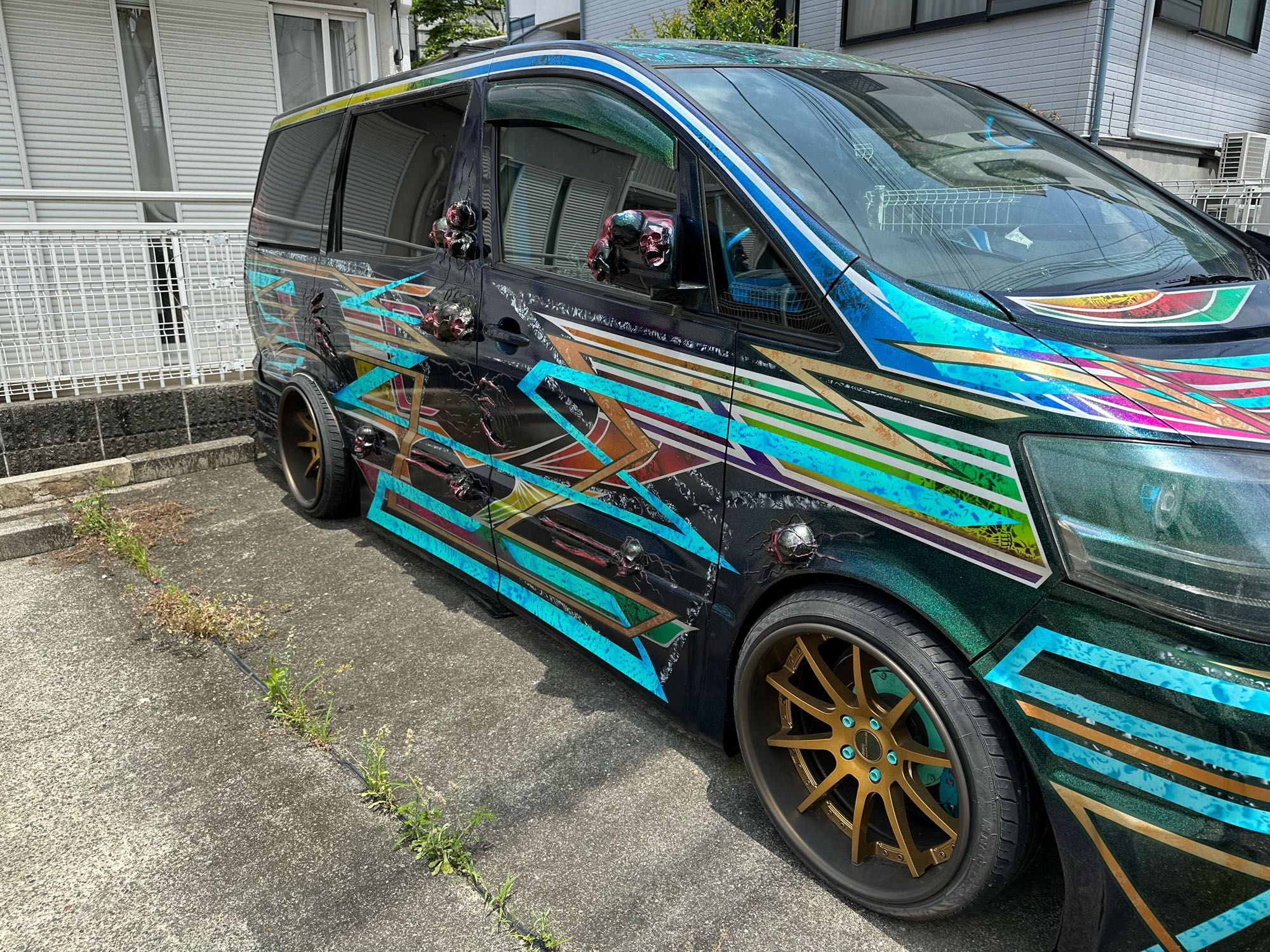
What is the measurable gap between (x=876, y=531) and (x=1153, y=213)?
5.07 ft

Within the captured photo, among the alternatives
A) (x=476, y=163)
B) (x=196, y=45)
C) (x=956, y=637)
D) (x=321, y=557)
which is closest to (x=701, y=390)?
(x=956, y=637)

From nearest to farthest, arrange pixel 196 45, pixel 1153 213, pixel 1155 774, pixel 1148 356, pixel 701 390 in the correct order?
pixel 1155 774 → pixel 1148 356 → pixel 701 390 → pixel 1153 213 → pixel 196 45

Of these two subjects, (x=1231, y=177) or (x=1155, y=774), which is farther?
(x=1231, y=177)

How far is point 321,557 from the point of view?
439 cm

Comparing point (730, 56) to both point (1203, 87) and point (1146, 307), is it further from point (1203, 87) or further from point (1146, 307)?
point (1203, 87)

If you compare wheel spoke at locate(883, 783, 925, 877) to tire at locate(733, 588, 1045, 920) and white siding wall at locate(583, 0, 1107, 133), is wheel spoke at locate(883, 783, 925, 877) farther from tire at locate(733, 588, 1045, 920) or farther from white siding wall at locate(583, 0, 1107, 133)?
white siding wall at locate(583, 0, 1107, 133)

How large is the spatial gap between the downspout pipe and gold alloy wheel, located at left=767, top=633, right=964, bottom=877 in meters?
9.38

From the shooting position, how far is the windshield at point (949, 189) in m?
2.15

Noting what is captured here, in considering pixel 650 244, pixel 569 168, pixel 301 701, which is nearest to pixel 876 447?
pixel 650 244

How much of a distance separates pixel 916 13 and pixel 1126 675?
11.5 meters

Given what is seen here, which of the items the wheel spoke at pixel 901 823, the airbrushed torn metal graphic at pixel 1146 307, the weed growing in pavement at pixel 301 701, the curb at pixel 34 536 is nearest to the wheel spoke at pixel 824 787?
the wheel spoke at pixel 901 823

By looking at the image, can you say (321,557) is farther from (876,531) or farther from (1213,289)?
(1213,289)

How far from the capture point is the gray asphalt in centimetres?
215

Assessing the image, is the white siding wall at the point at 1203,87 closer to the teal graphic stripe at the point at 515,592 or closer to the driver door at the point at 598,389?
the driver door at the point at 598,389
